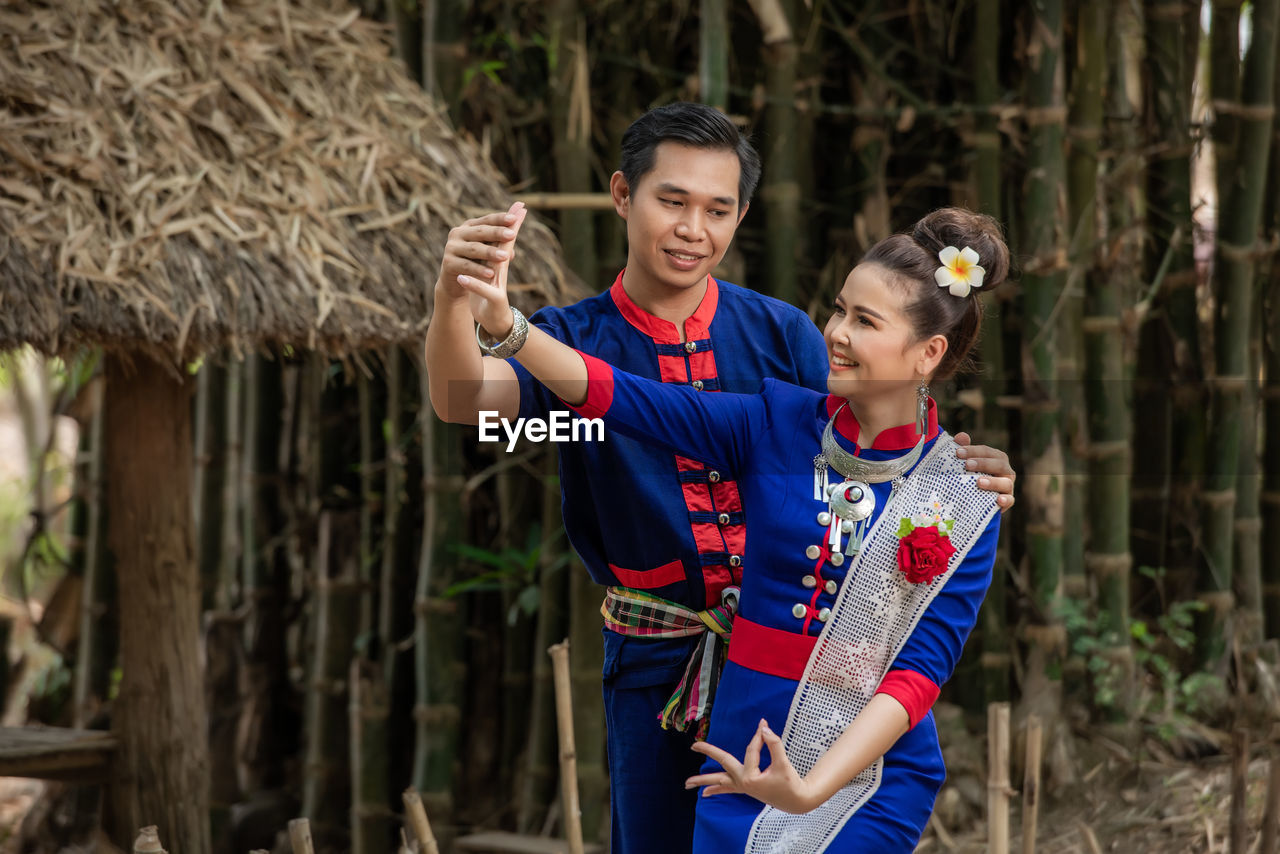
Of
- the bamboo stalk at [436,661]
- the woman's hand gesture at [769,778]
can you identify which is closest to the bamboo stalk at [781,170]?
the bamboo stalk at [436,661]

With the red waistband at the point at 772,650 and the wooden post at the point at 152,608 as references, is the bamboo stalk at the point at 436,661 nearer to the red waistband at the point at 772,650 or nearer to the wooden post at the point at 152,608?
the wooden post at the point at 152,608

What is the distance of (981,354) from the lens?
357cm

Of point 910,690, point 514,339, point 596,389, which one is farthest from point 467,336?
point 910,690

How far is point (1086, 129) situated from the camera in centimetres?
351

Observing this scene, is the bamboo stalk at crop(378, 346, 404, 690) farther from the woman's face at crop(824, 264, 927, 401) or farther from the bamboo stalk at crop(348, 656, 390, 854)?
the woman's face at crop(824, 264, 927, 401)

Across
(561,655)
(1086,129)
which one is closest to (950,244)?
(561,655)

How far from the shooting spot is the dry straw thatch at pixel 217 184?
264 centimetres

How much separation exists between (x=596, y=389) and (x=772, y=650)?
0.38m

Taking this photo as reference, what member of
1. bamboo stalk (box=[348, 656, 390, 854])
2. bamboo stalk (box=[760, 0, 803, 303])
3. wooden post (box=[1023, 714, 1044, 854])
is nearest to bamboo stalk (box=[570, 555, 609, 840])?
bamboo stalk (box=[348, 656, 390, 854])

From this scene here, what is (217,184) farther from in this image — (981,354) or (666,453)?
Result: (981,354)

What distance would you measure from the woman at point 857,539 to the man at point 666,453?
0.19 m

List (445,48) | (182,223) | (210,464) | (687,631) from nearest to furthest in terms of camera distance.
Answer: (687,631)
(182,223)
(445,48)
(210,464)

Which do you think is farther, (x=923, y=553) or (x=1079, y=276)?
(x=1079, y=276)

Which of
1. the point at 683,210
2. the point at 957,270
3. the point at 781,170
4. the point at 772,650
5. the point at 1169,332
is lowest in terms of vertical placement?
the point at 772,650
